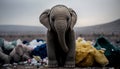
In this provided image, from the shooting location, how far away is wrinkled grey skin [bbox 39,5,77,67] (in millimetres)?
2840

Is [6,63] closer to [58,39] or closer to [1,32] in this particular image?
[58,39]

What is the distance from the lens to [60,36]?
9.36 ft

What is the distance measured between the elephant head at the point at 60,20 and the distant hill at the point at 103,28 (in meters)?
2.56

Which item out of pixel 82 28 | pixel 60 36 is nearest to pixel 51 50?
pixel 60 36

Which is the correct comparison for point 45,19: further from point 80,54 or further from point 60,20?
point 80,54

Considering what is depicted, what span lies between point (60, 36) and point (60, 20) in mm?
160

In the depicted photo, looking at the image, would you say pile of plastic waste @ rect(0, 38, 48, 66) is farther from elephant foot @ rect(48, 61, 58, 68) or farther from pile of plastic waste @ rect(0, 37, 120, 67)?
elephant foot @ rect(48, 61, 58, 68)

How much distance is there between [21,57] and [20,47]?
0.12m

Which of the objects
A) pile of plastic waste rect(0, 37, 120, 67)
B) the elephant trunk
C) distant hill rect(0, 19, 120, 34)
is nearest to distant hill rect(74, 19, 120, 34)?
distant hill rect(0, 19, 120, 34)

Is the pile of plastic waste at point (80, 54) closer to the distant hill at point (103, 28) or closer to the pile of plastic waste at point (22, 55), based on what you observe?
the pile of plastic waste at point (22, 55)

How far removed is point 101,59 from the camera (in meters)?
3.12

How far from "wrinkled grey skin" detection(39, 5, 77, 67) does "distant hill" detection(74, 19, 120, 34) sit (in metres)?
2.46

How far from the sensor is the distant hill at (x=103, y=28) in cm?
560

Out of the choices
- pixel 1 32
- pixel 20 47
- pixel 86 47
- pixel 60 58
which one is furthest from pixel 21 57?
pixel 1 32
